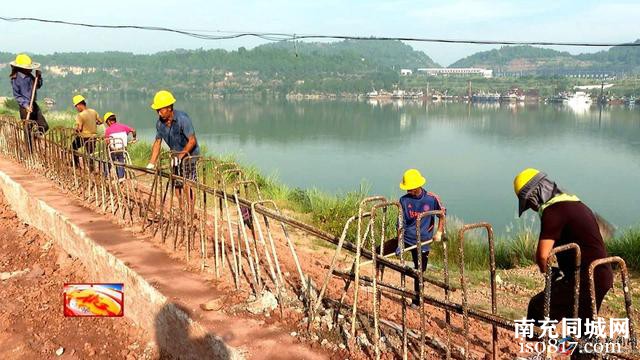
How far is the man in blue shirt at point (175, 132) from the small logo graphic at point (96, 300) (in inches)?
43.2

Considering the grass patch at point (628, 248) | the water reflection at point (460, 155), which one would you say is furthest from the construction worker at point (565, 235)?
the water reflection at point (460, 155)

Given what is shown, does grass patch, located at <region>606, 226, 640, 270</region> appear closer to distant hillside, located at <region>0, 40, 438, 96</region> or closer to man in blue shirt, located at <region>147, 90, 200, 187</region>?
man in blue shirt, located at <region>147, 90, 200, 187</region>

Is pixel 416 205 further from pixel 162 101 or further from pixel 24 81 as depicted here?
pixel 24 81

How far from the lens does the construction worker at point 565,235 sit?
261 centimetres

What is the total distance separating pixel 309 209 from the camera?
9.21m

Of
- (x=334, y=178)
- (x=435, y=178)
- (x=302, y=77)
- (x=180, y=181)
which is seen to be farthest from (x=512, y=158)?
(x=302, y=77)

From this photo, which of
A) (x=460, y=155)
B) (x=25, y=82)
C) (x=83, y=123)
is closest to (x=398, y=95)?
(x=460, y=155)

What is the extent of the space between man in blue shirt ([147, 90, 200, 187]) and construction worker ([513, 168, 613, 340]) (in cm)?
289

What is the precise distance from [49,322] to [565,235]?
401cm

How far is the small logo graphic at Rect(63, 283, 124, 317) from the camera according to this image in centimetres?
406

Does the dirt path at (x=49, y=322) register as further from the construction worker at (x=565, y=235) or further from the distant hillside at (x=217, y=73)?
the distant hillside at (x=217, y=73)

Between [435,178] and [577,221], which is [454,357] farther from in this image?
[435,178]

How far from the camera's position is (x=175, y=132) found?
4824mm

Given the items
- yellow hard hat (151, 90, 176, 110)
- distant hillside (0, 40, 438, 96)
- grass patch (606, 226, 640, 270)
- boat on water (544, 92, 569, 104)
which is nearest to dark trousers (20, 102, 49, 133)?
yellow hard hat (151, 90, 176, 110)
